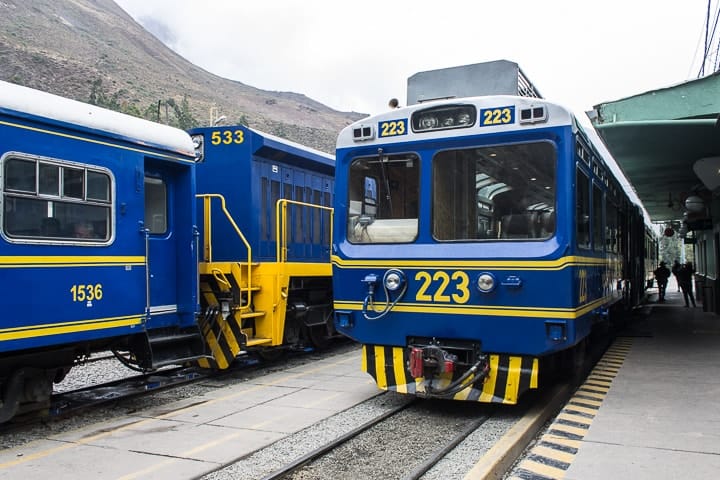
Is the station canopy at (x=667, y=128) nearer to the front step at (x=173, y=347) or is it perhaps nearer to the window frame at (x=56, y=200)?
the front step at (x=173, y=347)

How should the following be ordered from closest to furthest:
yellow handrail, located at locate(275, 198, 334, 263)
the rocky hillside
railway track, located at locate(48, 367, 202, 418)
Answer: railway track, located at locate(48, 367, 202, 418), yellow handrail, located at locate(275, 198, 334, 263), the rocky hillside

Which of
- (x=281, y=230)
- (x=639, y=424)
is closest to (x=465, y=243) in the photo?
(x=639, y=424)

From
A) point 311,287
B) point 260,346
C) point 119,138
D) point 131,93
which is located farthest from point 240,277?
point 131,93

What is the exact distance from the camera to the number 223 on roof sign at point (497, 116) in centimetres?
619

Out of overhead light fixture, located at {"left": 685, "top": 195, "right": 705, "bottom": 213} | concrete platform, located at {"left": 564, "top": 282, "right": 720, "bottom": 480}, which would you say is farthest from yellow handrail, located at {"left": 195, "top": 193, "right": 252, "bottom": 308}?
overhead light fixture, located at {"left": 685, "top": 195, "right": 705, "bottom": 213}

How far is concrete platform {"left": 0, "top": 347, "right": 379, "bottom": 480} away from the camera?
5023 millimetres

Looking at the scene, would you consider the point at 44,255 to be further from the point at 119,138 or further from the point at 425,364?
the point at 425,364

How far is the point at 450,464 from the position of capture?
17.0 feet

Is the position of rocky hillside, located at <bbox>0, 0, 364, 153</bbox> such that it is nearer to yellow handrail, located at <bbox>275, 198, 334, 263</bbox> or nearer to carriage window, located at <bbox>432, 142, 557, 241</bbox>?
yellow handrail, located at <bbox>275, 198, 334, 263</bbox>

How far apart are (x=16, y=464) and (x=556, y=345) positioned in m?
4.84

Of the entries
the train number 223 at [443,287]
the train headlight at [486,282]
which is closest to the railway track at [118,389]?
the train number 223 at [443,287]

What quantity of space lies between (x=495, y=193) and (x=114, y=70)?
7805 cm

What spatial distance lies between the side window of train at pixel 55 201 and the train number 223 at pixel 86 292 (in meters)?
0.45

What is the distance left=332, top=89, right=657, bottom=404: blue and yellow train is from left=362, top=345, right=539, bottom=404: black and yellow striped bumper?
0.01 meters
